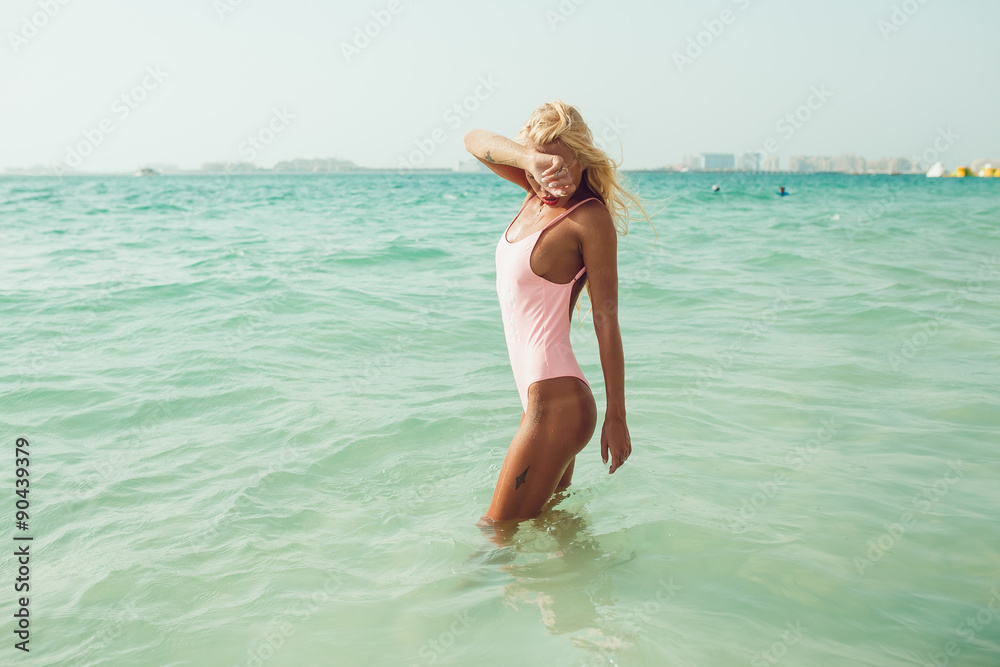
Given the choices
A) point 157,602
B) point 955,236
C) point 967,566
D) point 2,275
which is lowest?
point 955,236

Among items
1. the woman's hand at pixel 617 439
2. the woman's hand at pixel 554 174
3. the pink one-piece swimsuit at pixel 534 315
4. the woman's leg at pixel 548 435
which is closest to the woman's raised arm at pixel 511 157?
the woman's hand at pixel 554 174

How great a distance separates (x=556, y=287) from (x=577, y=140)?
58 centimetres

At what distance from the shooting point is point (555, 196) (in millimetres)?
2680

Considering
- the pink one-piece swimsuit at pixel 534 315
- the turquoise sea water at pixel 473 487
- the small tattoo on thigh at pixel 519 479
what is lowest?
the turquoise sea water at pixel 473 487

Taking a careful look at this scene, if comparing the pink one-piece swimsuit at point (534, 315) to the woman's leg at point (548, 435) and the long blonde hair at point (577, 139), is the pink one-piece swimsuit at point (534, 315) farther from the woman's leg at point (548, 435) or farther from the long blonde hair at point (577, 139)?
the long blonde hair at point (577, 139)

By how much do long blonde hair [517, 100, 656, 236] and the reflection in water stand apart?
4.87 ft

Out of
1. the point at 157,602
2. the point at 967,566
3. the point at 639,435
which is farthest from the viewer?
the point at 639,435

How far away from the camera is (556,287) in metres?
2.77

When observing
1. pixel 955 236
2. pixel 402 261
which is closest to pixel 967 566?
pixel 402 261

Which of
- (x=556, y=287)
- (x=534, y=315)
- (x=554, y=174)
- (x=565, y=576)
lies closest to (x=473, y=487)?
(x=565, y=576)

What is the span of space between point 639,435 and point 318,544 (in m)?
2.41

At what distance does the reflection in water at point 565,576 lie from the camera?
2.69 meters

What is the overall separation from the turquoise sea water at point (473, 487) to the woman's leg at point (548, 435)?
353mm

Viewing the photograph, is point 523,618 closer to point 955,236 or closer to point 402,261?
point 402,261
